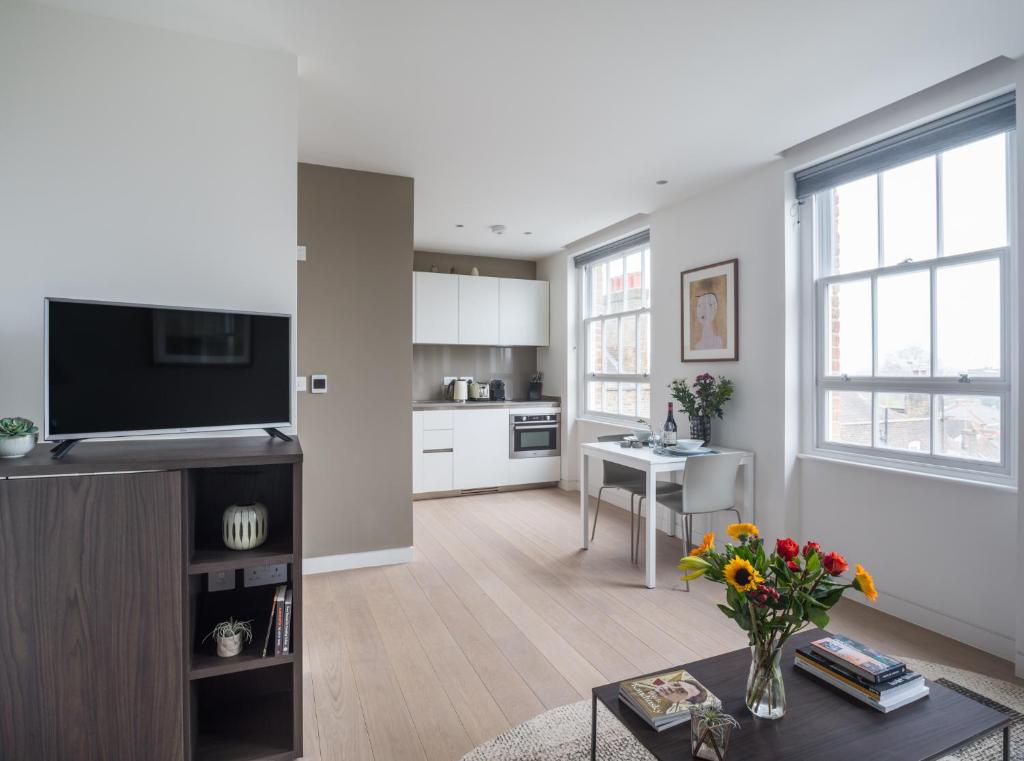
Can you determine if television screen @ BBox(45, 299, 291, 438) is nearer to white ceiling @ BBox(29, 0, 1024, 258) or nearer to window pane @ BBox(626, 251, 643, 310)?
white ceiling @ BBox(29, 0, 1024, 258)

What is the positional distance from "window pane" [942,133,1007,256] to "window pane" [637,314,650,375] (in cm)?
244

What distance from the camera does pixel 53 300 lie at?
5.50 feet

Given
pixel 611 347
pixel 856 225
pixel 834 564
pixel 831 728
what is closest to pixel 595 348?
pixel 611 347

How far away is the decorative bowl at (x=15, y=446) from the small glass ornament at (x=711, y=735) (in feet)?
6.43

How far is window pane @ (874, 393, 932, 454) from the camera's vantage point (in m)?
2.86

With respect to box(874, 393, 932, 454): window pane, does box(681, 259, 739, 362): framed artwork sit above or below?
above

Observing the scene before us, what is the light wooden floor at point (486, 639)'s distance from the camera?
2.09m

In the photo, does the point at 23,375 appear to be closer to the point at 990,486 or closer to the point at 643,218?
the point at 990,486

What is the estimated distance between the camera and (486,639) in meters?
2.70

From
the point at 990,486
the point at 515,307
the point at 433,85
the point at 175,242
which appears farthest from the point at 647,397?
the point at 175,242

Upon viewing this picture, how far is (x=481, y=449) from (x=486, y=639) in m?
3.06

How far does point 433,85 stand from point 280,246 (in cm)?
102

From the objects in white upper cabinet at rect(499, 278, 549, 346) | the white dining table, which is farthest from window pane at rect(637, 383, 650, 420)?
white upper cabinet at rect(499, 278, 549, 346)

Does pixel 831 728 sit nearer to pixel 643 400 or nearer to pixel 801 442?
pixel 801 442
